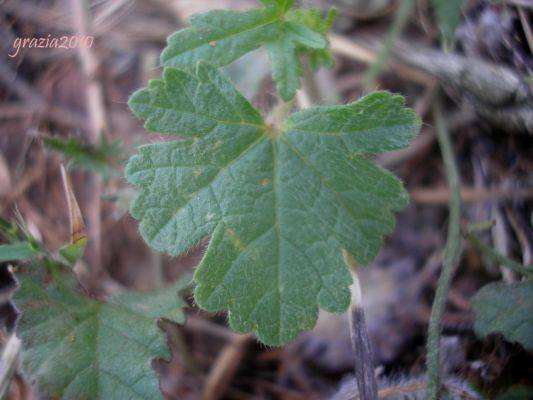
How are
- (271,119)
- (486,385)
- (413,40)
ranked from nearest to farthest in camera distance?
(486,385)
(271,119)
(413,40)

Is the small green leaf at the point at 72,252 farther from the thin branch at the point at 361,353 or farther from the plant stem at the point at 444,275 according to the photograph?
the plant stem at the point at 444,275

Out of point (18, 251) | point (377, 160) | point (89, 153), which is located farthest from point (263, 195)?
point (377, 160)

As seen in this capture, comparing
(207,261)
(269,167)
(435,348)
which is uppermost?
(269,167)

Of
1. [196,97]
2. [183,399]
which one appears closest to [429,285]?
[183,399]

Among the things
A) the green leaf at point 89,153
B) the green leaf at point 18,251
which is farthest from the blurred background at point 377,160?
the green leaf at point 18,251

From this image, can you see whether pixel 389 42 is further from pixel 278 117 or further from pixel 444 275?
pixel 444 275

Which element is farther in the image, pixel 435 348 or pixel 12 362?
pixel 12 362

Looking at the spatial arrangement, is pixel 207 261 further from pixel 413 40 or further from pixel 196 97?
pixel 413 40
